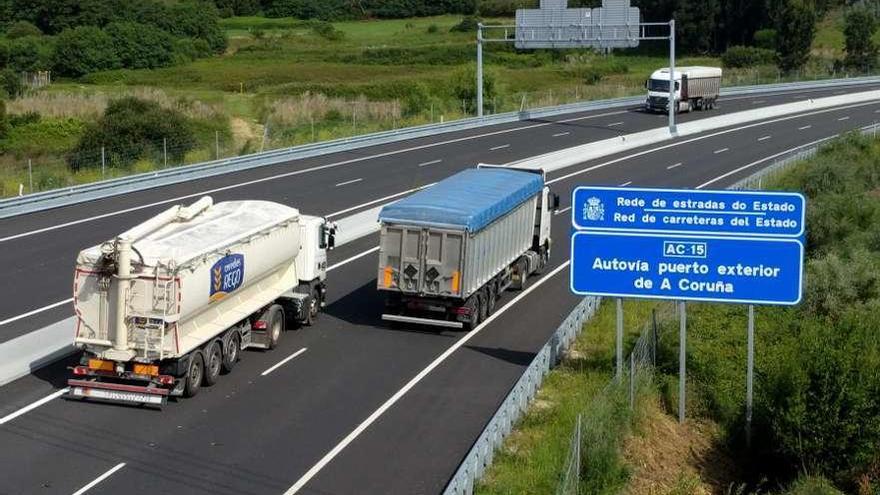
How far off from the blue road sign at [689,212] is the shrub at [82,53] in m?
90.9

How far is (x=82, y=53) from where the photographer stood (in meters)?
107

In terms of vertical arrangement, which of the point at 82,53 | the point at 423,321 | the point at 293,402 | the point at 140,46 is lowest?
the point at 293,402

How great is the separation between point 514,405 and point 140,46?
9800 centimetres

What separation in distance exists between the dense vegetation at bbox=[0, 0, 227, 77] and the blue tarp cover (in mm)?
82330

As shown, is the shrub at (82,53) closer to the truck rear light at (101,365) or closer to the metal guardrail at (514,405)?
the metal guardrail at (514,405)

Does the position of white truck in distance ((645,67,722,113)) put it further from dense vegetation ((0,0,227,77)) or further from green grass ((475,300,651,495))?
dense vegetation ((0,0,227,77))

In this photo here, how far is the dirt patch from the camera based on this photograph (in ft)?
67.7

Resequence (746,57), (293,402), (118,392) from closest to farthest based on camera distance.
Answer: (118,392), (293,402), (746,57)

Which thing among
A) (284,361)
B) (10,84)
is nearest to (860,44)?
(10,84)

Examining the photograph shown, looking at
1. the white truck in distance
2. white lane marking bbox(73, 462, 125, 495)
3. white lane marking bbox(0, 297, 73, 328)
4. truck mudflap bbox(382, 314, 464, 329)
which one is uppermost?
the white truck in distance

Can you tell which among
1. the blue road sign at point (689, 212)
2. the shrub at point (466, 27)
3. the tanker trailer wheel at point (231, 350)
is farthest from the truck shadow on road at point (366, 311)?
the shrub at point (466, 27)

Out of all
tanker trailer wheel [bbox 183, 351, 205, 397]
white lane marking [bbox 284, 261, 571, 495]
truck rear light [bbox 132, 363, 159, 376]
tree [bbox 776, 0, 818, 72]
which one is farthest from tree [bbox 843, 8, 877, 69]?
truck rear light [bbox 132, 363, 159, 376]

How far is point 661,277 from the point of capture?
905 inches

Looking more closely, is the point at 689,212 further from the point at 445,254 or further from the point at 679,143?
the point at 679,143
